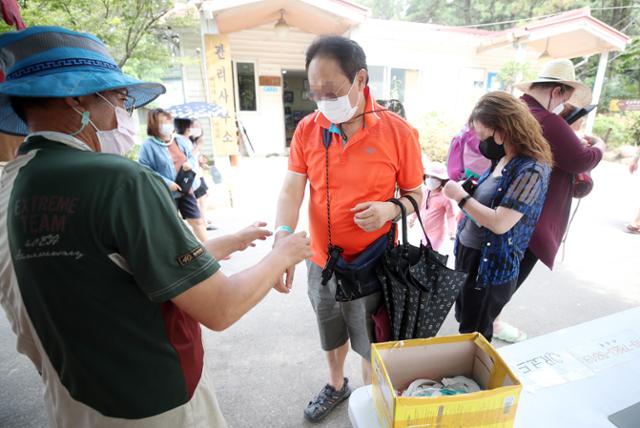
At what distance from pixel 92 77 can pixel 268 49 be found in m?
9.57

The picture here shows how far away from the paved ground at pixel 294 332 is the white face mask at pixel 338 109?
68.5 inches

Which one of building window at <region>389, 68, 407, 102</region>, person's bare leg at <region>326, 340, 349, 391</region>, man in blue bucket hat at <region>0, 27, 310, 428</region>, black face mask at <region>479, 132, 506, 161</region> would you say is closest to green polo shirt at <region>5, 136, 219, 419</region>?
man in blue bucket hat at <region>0, 27, 310, 428</region>

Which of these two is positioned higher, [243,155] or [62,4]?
[62,4]

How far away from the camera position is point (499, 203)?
72.2 inches

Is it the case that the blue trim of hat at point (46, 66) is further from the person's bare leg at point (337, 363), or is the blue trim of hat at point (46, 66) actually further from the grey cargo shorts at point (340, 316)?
the person's bare leg at point (337, 363)

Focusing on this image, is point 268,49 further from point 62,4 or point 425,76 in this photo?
point 62,4

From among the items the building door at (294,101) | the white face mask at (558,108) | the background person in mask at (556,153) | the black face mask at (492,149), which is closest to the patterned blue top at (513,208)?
the black face mask at (492,149)

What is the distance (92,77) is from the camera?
2.87 feet

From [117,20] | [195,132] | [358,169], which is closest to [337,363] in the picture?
[358,169]

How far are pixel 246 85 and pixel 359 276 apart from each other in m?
9.23

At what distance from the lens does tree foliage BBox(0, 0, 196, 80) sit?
4.12 meters

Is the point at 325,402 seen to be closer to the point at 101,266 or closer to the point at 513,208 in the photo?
the point at 513,208

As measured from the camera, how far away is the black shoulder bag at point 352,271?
158 cm

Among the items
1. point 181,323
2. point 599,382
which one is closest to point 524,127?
point 599,382
